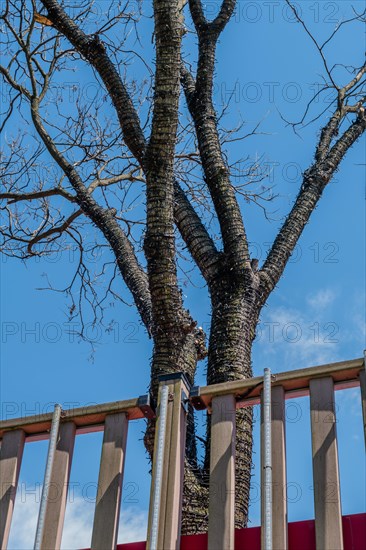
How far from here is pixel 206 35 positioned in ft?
16.9

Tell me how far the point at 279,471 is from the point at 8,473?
2.88ft

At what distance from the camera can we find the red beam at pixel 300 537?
224 cm

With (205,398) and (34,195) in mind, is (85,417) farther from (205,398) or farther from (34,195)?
(34,195)

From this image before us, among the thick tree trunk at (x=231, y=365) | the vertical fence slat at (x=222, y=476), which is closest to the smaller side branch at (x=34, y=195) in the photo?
the thick tree trunk at (x=231, y=365)

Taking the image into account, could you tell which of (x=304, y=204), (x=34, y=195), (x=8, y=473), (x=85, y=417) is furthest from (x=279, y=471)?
(x=34, y=195)

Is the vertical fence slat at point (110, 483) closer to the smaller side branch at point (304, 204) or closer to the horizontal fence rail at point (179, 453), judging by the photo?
the horizontal fence rail at point (179, 453)

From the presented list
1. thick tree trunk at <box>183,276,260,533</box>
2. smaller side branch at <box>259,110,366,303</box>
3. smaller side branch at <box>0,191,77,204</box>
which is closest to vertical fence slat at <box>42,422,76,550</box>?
thick tree trunk at <box>183,276,260,533</box>

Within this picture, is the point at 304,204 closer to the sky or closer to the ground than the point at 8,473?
closer to the sky

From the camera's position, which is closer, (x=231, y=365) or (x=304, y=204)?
(x=231, y=365)

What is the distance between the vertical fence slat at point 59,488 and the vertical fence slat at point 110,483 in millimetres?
111

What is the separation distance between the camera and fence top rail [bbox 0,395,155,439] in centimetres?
263

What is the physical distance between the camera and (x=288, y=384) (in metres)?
2.55

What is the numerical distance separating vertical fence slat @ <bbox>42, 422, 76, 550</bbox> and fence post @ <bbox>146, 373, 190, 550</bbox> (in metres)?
0.29

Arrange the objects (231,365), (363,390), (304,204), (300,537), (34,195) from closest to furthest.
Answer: (300,537) → (363,390) → (231,365) → (304,204) → (34,195)
